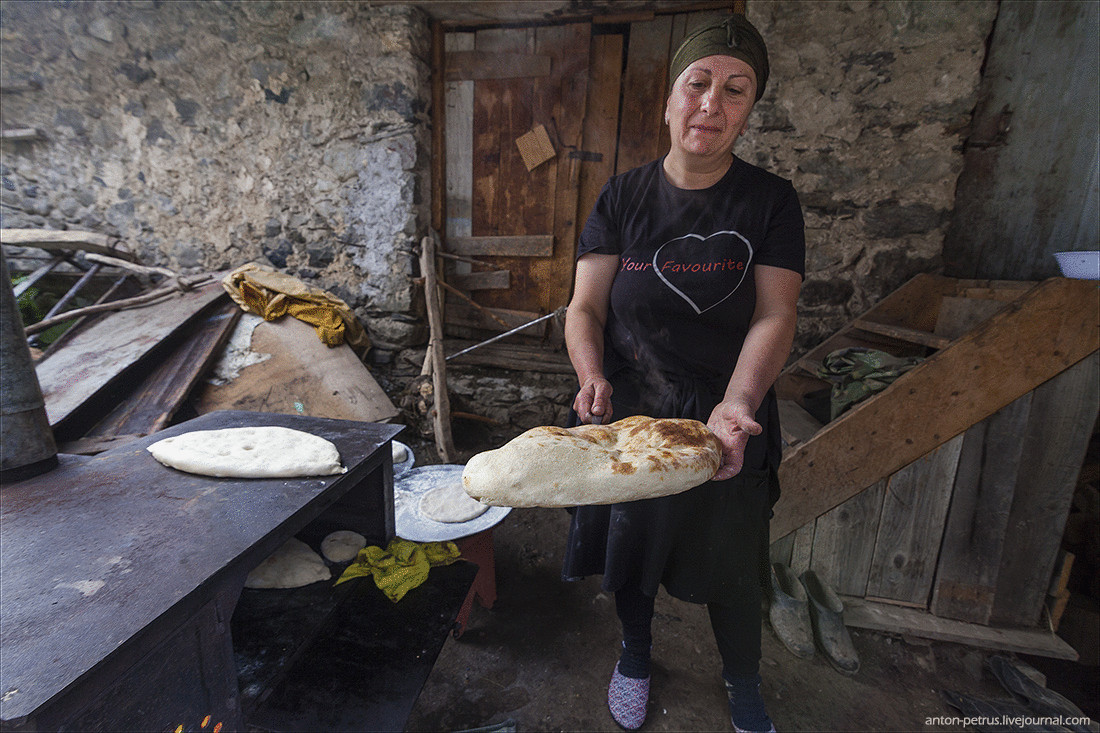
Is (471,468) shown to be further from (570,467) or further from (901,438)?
(901,438)

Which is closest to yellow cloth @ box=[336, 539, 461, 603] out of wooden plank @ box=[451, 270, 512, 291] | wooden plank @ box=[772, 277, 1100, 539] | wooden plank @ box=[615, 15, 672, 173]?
wooden plank @ box=[772, 277, 1100, 539]

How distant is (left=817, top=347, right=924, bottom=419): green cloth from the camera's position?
197 cm

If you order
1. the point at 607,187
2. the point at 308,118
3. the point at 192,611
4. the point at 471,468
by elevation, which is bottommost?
the point at 192,611

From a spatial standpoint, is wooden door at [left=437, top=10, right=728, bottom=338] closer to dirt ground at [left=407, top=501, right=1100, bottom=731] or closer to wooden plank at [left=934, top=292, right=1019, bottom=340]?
wooden plank at [left=934, top=292, right=1019, bottom=340]

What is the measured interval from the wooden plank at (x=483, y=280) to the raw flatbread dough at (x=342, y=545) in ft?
7.33

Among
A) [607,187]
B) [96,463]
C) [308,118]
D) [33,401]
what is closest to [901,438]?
[607,187]

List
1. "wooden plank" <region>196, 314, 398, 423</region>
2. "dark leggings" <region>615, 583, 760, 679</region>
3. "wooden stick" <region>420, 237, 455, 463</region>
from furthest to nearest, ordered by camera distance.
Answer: "wooden stick" <region>420, 237, 455, 463</region> < "wooden plank" <region>196, 314, 398, 423</region> < "dark leggings" <region>615, 583, 760, 679</region>

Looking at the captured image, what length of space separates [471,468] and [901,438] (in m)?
1.83

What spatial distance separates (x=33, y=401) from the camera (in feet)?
4.38

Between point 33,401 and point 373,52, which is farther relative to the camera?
point 373,52

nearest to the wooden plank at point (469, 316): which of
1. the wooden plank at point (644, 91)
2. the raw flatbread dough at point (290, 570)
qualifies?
the wooden plank at point (644, 91)

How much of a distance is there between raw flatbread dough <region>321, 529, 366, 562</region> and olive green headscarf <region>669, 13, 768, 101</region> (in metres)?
1.93

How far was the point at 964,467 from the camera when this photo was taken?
1.92m

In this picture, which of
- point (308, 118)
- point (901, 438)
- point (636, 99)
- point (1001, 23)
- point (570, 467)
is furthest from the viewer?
point (308, 118)
